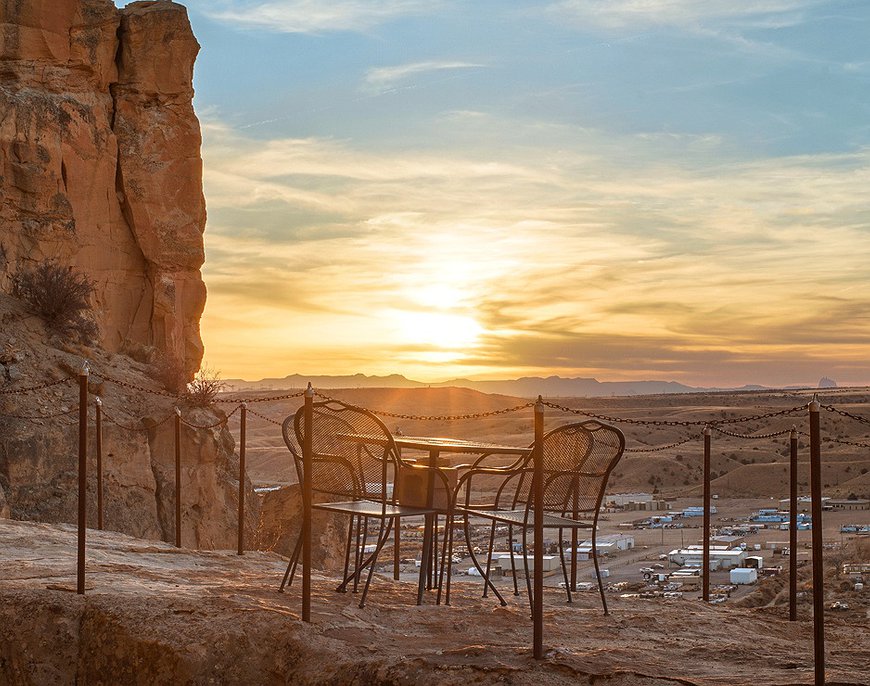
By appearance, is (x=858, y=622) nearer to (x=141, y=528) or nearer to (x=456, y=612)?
(x=456, y=612)

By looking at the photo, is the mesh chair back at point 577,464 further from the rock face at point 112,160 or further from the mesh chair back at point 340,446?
the rock face at point 112,160

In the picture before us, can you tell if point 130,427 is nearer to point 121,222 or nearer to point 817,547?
point 121,222

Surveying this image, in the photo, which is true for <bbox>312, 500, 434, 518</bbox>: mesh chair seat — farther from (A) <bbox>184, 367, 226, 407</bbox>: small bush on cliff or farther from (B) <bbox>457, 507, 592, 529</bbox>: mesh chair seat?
(A) <bbox>184, 367, 226, 407</bbox>: small bush on cliff

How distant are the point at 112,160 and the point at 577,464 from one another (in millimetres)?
20255

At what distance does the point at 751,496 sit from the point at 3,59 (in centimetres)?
3587

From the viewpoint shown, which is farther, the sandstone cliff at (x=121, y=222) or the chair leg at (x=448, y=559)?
the sandstone cliff at (x=121, y=222)

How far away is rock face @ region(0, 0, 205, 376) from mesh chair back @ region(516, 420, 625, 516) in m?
16.3

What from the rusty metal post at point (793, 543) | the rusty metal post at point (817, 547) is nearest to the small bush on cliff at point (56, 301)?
the rusty metal post at point (793, 543)

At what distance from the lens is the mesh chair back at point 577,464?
297 inches

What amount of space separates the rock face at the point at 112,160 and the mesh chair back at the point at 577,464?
16.3 meters

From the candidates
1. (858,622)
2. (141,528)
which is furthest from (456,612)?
(141,528)

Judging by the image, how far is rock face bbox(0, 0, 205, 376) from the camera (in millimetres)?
22828

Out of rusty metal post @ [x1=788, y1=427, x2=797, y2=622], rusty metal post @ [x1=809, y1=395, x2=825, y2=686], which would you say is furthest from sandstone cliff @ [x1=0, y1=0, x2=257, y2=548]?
rusty metal post @ [x1=809, y1=395, x2=825, y2=686]

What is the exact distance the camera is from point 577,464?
24.9 ft
